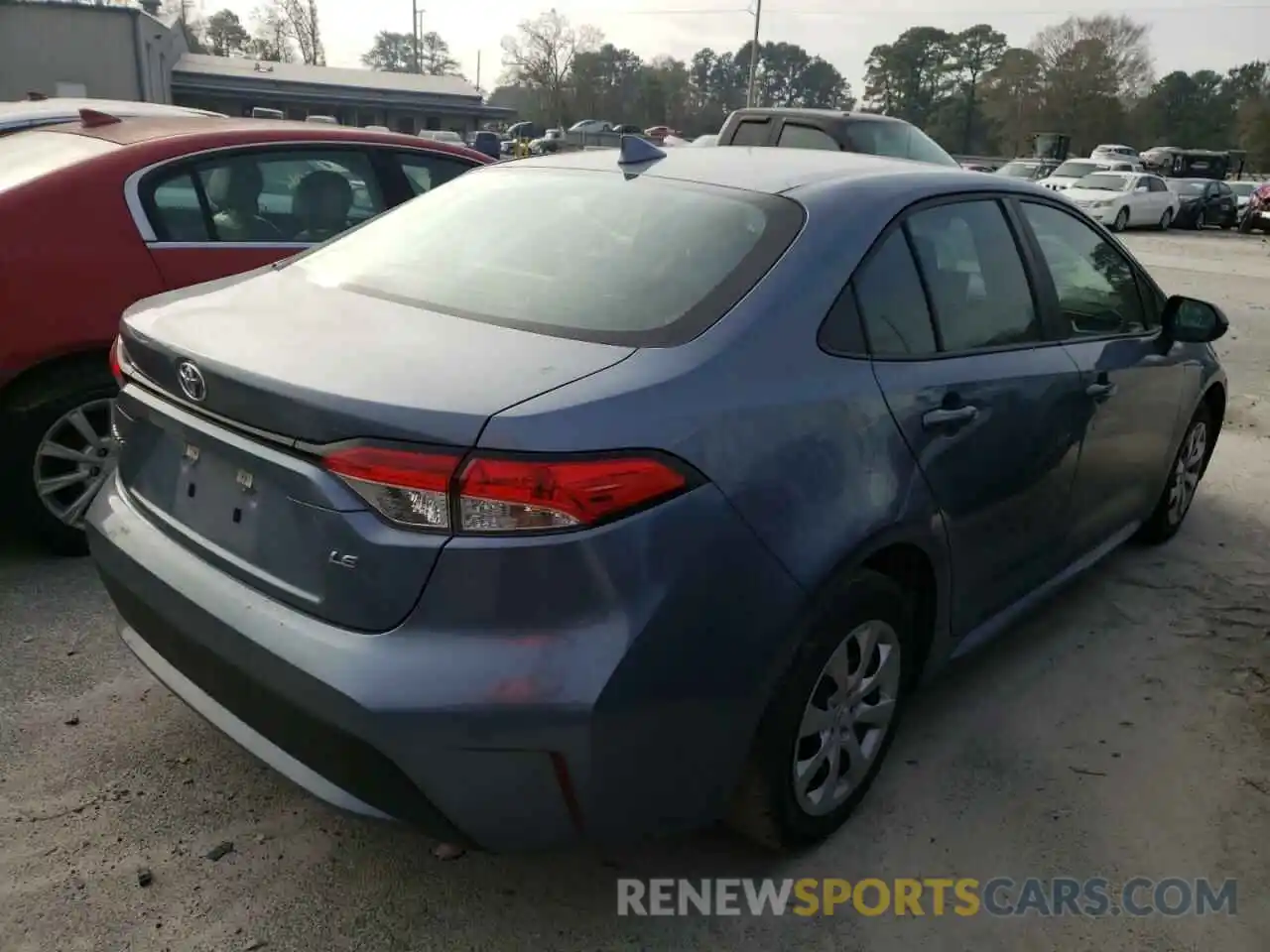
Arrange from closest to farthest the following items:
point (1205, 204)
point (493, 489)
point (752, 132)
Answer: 1. point (493, 489)
2. point (752, 132)
3. point (1205, 204)

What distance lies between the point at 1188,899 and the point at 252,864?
2282mm

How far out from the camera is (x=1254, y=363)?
897cm

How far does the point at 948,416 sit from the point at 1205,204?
29.6m

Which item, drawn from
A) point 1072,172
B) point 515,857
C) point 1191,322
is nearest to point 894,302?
point 515,857

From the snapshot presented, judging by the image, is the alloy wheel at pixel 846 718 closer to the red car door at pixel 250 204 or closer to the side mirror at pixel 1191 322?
the side mirror at pixel 1191 322

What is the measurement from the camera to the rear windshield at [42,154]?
387cm

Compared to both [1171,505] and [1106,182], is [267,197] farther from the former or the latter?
[1106,182]

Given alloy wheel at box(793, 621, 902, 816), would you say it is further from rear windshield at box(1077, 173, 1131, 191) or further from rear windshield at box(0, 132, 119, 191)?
rear windshield at box(1077, 173, 1131, 191)

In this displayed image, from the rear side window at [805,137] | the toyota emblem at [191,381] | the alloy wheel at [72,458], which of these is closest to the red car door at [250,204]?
the alloy wheel at [72,458]

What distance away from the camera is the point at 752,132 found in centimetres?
1062

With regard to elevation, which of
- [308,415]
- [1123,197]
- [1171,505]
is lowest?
[1171,505]

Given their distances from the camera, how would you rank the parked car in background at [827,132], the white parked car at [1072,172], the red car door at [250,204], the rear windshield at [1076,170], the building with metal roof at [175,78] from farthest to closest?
1. the building with metal roof at [175,78]
2. the rear windshield at [1076,170]
3. the white parked car at [1072,172]
4. the parked car in background at [827,132]
5. the red car door at [250,204]

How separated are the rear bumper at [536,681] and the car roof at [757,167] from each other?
1130 mm

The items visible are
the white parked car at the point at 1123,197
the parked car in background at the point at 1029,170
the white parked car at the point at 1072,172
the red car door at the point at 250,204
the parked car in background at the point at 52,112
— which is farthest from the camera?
the parked car in background at the point at 1029,170
